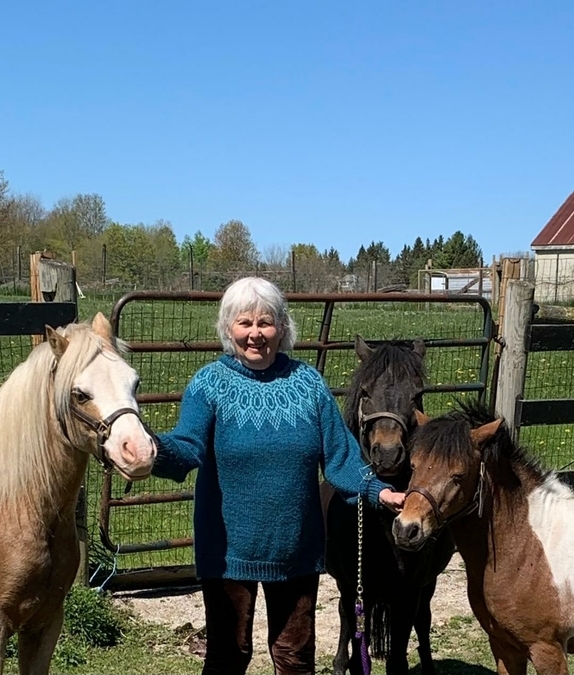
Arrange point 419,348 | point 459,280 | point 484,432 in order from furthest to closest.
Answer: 1. point 459,280
2. point 419,348
3. point 484,432

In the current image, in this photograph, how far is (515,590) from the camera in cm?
313

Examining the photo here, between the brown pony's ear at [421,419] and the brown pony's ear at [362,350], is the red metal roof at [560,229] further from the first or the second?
the brown pony's ear at [421,419]

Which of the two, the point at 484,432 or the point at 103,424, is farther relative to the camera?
the point at 484,432

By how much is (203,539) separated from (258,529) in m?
0.21

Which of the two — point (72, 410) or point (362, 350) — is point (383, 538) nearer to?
point (362, 350)

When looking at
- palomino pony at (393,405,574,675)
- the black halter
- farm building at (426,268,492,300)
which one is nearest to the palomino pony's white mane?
the black halter

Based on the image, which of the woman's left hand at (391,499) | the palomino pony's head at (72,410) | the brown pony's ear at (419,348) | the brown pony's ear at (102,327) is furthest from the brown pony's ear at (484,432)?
the brown pony's ear at (102,327)

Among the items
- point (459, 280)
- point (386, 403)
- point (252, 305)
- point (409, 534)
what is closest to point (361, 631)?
point (409, 534)

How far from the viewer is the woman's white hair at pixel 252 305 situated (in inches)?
104

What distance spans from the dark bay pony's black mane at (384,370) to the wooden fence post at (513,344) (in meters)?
1.58

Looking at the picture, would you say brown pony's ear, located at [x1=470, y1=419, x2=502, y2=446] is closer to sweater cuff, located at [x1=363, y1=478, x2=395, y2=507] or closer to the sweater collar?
sweater cuff, located at [x1=363, y1=478, x2=395, y2=507]

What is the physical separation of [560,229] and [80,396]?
31.5 meters

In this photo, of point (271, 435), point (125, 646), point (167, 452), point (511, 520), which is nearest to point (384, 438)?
point (511, 520)

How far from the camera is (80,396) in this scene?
8.43ft
